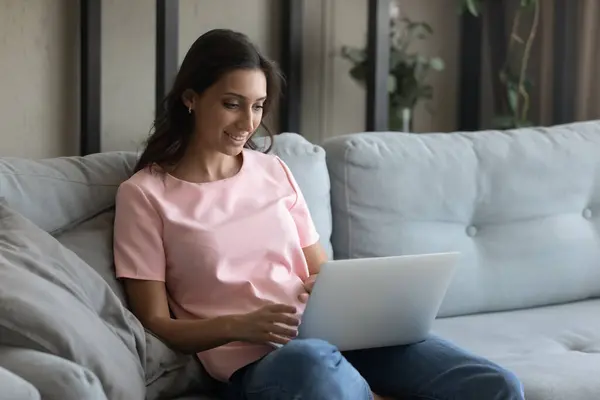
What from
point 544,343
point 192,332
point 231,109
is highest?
point 231,109

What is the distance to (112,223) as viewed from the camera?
5.43ft

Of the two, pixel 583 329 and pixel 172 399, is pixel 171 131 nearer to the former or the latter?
pixel 172 399

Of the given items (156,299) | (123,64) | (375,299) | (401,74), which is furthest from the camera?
(401,74)

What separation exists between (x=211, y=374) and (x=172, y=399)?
0.27 feet

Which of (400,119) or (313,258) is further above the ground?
(400,119)

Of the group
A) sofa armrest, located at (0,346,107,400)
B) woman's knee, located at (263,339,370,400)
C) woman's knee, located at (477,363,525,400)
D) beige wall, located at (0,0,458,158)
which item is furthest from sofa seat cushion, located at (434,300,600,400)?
beige wall, located at (0,0,458,158)

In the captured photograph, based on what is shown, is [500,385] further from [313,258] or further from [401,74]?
[401,74]

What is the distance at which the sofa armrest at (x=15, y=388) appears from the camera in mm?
1056

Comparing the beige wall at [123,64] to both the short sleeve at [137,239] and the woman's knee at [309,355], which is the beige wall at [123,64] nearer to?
the short sleeve at [137,239]

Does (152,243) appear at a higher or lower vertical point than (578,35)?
lower

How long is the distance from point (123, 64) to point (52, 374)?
1244 mm

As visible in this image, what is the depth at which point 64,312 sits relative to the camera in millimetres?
1294

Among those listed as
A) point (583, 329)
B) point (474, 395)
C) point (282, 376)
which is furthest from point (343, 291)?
point (583, 329)

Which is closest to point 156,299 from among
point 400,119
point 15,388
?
point 15,388
